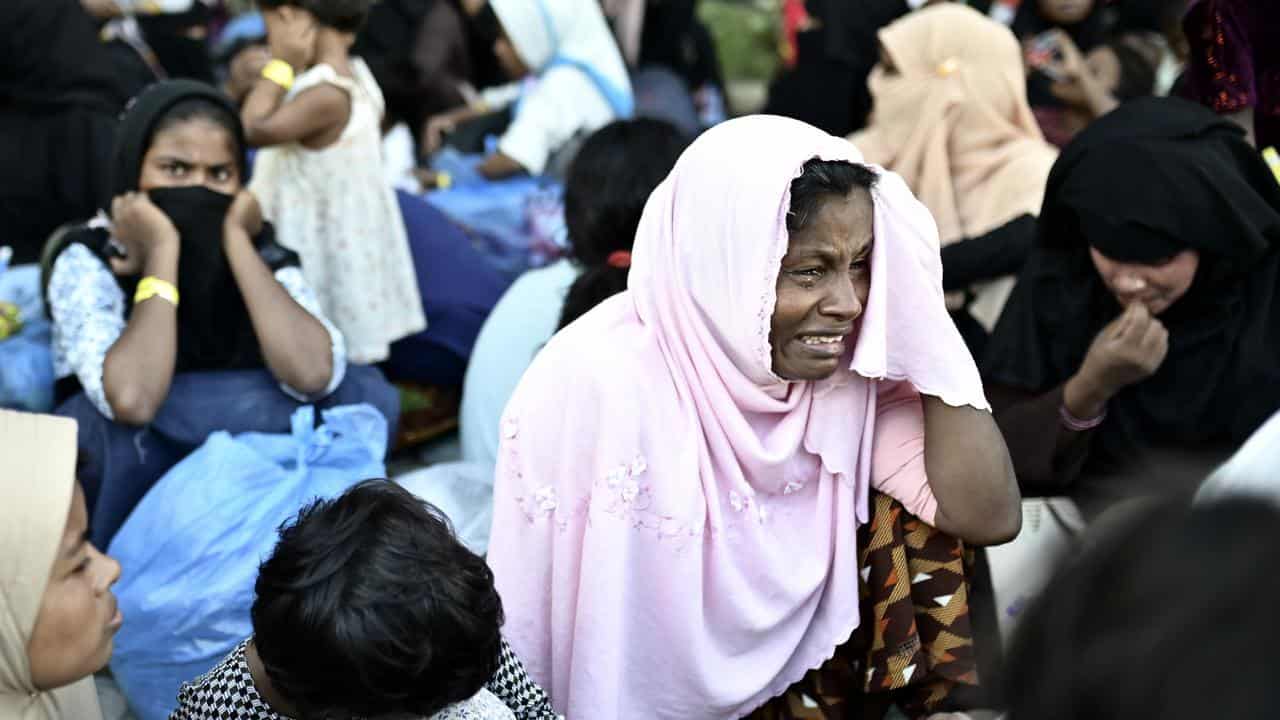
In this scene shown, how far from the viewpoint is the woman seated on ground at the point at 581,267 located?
282 centimetres

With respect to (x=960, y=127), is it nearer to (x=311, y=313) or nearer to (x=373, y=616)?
(x=311, y=313)

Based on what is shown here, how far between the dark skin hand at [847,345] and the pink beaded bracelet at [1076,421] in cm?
62

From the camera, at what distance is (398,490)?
1.84 m

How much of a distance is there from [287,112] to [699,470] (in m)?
1.96

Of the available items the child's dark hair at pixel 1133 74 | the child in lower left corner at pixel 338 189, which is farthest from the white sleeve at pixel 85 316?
the child's dark hair at pixel 1133 74

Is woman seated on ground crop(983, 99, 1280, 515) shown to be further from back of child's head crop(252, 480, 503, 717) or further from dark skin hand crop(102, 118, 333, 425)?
dark skin hand crop(102, 118, 333, 425)

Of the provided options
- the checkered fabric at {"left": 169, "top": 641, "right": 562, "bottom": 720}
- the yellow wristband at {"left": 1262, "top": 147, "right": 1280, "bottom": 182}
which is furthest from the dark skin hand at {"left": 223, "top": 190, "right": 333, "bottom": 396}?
the yellow wristband at {"left": 1262, "top": 147, "right": 1280, "bottom": 182}

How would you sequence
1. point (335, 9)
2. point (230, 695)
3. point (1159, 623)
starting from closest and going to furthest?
point (1159, 623) → point (230, 695) → point (335, 9)

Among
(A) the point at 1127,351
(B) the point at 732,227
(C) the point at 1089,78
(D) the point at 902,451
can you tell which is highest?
(B) the point at 732,227

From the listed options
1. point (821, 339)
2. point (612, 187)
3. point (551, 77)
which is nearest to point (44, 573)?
point (821, 339)

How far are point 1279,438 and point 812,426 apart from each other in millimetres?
722

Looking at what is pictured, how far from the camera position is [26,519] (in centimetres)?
159

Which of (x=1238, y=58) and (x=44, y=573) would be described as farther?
(x=1238, y=58)

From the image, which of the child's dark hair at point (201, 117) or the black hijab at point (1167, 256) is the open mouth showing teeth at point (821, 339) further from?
the child's dark hair at point (201, 117)
